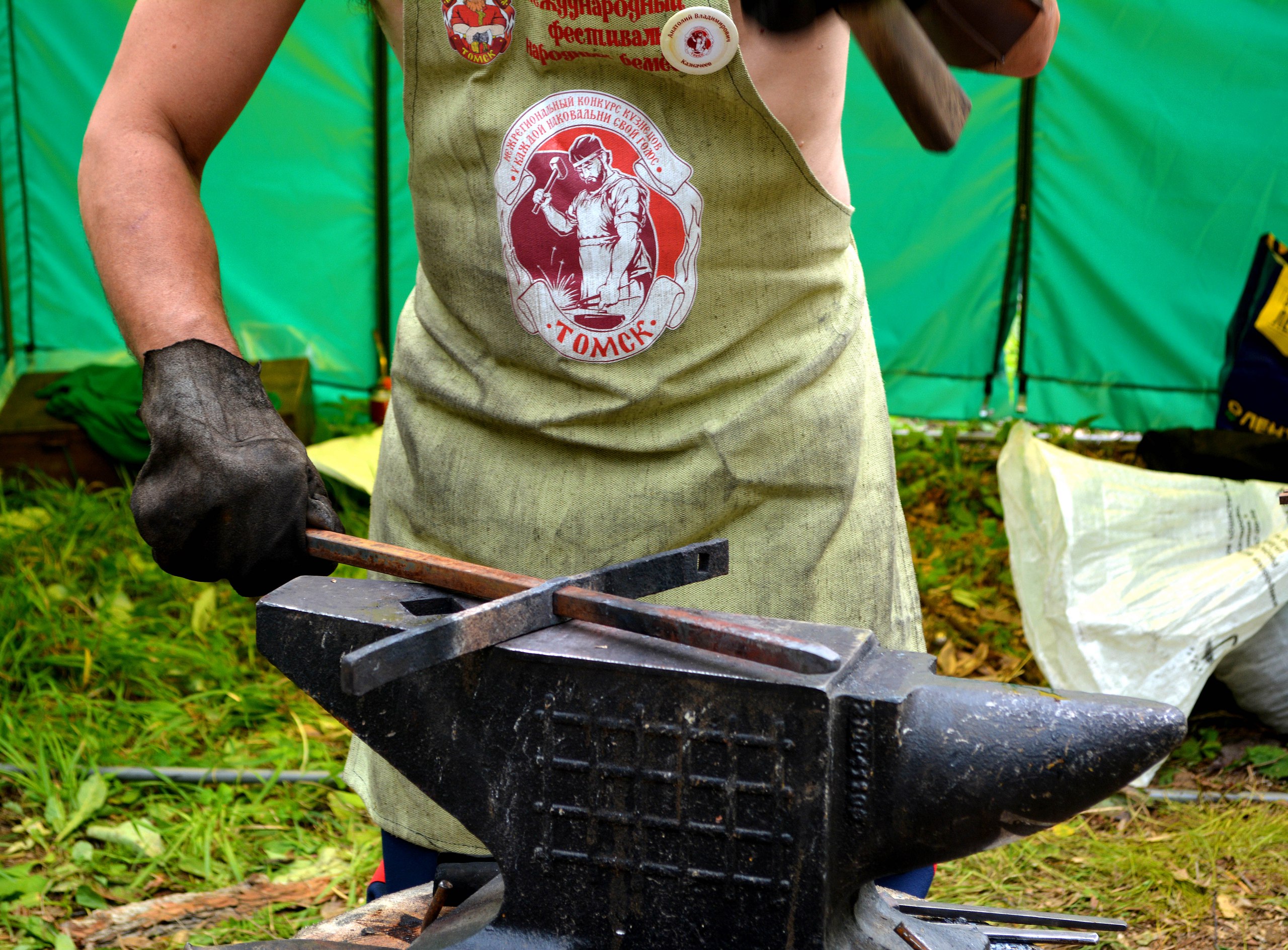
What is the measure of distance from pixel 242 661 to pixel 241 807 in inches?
29.5

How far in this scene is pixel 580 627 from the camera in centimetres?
99

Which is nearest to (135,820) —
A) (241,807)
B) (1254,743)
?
(241,807)

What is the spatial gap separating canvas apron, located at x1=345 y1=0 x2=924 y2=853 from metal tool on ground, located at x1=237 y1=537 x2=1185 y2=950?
0.39 meters

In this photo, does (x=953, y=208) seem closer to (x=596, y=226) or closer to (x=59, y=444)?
(x=59, y=444)

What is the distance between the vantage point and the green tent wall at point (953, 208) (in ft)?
14.0

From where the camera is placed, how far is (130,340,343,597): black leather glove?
117 cm

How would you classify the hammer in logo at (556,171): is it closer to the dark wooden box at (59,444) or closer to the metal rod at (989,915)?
the metal rod at (989,915)

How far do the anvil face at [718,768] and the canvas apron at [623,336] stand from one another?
0.44 meters

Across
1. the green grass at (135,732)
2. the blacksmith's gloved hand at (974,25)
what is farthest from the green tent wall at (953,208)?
the blacksmith's gloved hand at (974,25)

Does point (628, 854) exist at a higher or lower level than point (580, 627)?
lower

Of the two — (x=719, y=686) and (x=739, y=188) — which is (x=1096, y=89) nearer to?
(x=739, y=188)

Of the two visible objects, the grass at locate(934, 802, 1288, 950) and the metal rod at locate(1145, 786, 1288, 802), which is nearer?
the grass at locate(934, 802, 1288, 950)

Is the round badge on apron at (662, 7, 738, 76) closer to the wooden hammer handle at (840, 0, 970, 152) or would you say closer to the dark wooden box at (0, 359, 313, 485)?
the wooden hammer handle at (840, 0, 970, 152)

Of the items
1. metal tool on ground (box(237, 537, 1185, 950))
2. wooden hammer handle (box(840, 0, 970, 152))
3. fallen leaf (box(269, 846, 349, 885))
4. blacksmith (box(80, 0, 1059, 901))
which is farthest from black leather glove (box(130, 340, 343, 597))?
fallen leaf (box(269, 846, 349, 885))
